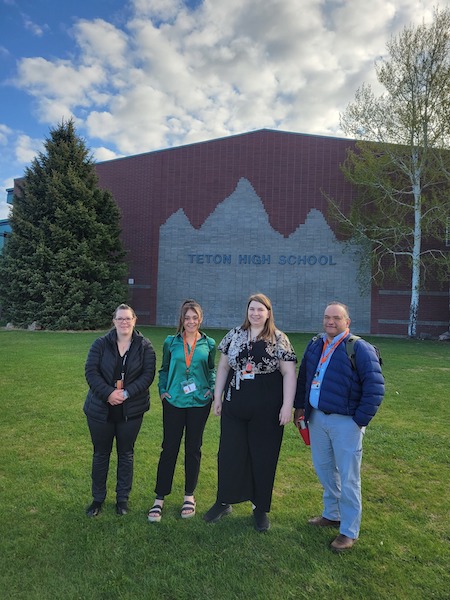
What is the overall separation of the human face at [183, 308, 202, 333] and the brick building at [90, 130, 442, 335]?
18516 millimetres

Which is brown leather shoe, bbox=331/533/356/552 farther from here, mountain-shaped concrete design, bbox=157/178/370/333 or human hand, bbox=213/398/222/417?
mountain-shaped concrete design, bbox=157/178/370/333

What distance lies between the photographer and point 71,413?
20.4ft

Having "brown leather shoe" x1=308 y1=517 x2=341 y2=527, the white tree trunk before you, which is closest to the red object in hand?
"brown leather shoe" x1=308 y1=517 x2=341 y2=527

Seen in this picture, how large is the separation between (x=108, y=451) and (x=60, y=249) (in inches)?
697

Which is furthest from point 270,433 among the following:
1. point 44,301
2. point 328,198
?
point 328,198

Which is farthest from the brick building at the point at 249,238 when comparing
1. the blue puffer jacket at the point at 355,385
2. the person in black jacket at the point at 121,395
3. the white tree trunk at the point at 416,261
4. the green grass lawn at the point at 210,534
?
the blue puffer jacket at the point at 355,385

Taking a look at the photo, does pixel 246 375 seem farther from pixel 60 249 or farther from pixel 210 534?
pixel 60 249

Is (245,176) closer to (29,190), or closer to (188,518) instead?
(29,190)

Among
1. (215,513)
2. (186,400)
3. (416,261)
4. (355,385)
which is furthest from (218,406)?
(416,261)

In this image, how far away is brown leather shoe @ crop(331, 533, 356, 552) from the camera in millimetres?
2967

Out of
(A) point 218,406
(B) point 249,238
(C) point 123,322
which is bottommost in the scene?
(A) point 218,406

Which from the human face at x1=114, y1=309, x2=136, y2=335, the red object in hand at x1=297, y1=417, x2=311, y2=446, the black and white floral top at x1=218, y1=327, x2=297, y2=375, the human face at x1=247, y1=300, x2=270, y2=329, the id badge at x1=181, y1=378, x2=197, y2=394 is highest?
the human face at x1=247, y1=300, x2=270, y2=329

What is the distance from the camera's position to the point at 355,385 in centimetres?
299

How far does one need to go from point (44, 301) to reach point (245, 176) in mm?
Result: 12255
